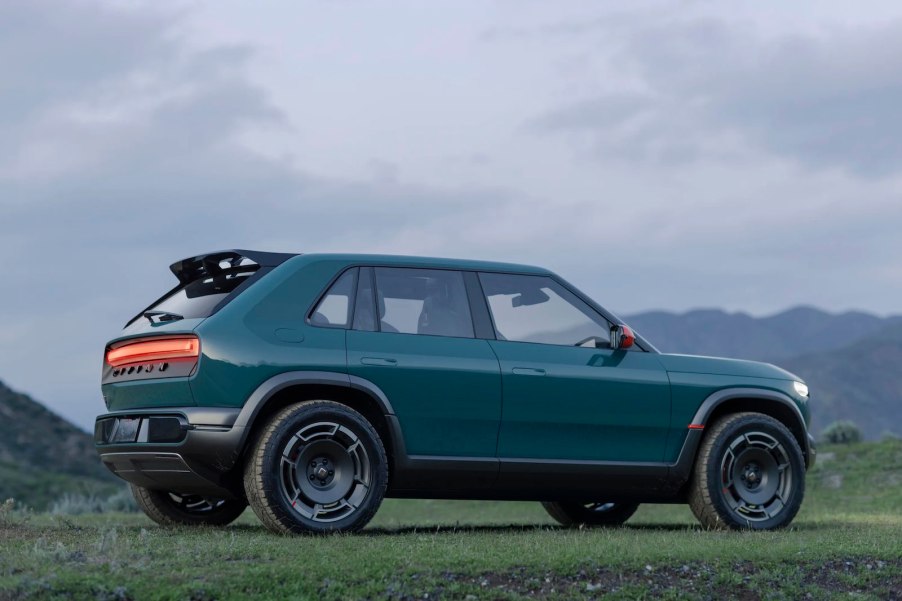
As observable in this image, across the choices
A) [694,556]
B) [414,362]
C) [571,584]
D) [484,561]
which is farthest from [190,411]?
[694,556]

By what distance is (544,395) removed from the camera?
8398 mm

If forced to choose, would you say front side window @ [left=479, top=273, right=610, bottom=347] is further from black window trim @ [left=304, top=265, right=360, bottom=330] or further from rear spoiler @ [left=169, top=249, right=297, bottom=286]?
rear spoiler @ [left=169, top=249, right=297, bottom=286]

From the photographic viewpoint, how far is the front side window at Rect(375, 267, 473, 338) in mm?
8258

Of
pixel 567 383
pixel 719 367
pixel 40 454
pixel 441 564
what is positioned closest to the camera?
pixel 441 564

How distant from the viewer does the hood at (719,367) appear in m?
9.02

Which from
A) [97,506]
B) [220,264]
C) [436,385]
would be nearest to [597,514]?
[436,385]

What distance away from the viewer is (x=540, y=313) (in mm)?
8852

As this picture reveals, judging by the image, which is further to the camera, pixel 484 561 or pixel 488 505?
pixel 488 505

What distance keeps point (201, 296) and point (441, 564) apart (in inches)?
107

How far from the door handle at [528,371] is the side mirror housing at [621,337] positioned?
682mm

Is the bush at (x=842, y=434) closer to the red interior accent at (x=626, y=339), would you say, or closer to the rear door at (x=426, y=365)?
the red interior accent at (x=626, y=339)

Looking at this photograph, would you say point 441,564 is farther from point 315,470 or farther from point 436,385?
point 436,385

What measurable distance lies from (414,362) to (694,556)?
2199 millimetres

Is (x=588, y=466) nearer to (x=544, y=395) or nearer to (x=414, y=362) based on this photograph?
(x=544, y=395)
